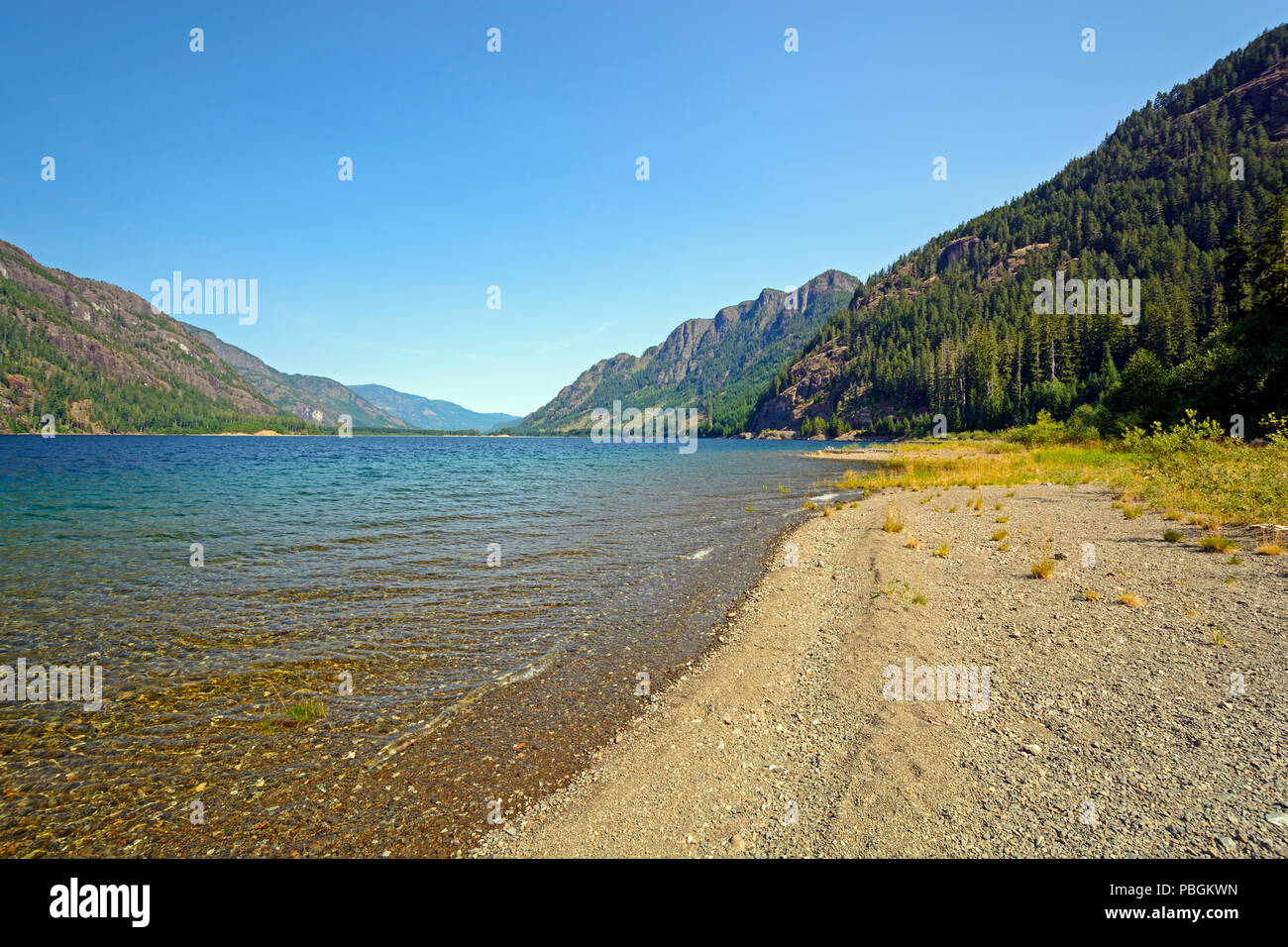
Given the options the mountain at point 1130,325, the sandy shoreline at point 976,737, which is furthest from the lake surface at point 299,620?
the mountain at point 1130,325

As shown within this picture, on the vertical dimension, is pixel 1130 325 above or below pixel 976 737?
above

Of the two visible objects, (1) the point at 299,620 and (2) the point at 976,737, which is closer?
(2) the point at 976,737

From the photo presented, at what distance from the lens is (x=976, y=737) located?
6789mm

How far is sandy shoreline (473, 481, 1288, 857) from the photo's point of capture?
505 centimetres

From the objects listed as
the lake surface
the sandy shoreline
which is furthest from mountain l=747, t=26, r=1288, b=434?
the sandy shoreline

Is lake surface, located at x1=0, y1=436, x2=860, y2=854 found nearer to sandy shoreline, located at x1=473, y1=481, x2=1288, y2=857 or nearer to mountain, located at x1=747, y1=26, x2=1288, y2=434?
sandy shoreline, located at x1=473, y1=481, x2=1288, y2=857

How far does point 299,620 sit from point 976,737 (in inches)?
560

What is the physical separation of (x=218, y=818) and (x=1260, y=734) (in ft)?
41.1

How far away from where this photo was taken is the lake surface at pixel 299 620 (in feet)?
24.6

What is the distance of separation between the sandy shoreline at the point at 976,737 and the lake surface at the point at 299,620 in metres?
1.85

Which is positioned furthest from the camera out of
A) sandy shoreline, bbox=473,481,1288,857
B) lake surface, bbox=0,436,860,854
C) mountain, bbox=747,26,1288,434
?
mountain, bbox=747,26,1288,434

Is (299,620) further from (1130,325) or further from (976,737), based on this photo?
(1130,325)

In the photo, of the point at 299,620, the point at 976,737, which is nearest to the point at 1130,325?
the point at 976,737

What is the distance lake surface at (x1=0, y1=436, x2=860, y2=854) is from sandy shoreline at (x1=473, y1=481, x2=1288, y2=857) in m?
1.85
